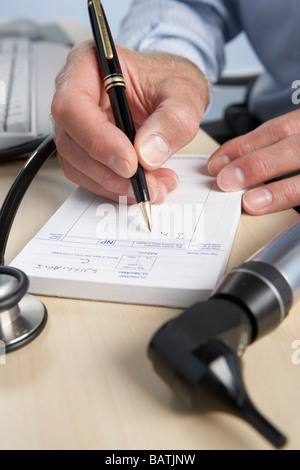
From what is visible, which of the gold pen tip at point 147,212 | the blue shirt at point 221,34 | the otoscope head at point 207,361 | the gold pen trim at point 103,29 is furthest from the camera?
the blue shirt at point 221,34

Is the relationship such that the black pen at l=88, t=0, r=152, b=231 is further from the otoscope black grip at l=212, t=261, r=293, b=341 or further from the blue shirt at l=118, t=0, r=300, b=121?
the blue shirt at l=118, t=0, r=300, b=121

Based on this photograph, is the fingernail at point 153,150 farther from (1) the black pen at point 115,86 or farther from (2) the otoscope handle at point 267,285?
(2) the otoscope handle at point 267,285

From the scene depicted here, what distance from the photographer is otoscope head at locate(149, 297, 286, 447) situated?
242mm

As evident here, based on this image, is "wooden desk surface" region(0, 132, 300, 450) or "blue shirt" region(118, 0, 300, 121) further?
"blue shirt" region(118, 0, 300, 121)

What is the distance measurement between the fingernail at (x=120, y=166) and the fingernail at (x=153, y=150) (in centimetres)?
2

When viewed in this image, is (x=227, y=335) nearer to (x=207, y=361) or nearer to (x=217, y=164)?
(x=207, y=361)

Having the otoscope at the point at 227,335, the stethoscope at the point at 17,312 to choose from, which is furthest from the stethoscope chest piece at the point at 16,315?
the otoscope at the point at 227,335

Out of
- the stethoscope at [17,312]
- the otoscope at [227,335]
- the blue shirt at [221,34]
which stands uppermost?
the otoscope at [227,335]

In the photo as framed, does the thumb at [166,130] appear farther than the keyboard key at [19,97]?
No

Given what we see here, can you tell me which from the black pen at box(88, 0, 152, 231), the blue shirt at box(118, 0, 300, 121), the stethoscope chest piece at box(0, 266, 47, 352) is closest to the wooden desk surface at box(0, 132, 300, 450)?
the stethoscope chest piece at box(0, 266, 47, 352)

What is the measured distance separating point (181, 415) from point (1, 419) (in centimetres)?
10

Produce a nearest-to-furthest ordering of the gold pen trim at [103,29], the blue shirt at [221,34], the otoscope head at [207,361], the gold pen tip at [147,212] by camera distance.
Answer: the otoscope head at [207,361] → the gold pen tip at [147,212] → the gold pen trim at [103,29] → the blue shirt at [221,34]

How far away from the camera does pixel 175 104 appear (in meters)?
0.51

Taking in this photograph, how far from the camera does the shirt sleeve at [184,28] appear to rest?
84 centimetres
